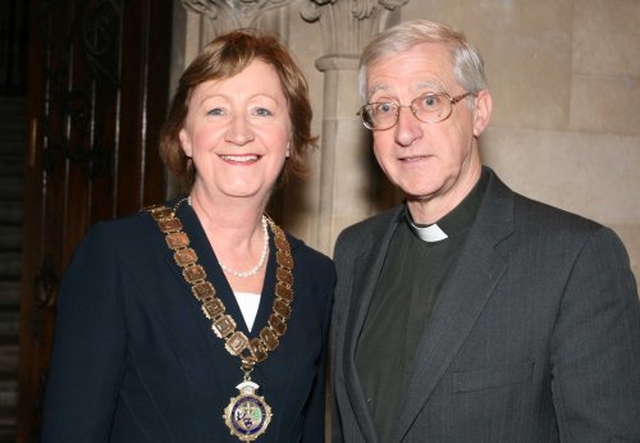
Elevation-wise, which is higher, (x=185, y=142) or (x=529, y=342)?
(x=185, y=142)

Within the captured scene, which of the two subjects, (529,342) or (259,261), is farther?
(259,261)

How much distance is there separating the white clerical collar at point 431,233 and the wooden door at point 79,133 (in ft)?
4.90

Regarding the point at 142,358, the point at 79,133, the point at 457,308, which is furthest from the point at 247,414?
the point at 79,133

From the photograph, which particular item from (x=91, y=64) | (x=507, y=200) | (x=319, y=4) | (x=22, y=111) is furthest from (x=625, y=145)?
(x=22, y=111)

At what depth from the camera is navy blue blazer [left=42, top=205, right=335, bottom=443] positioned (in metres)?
2.09

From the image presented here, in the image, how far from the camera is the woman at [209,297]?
82.8 inches

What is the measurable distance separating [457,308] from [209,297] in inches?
22.1

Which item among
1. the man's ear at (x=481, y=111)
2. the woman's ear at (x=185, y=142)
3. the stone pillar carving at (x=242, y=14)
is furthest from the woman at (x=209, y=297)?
the stone pillar carving at (x=242, y=14)

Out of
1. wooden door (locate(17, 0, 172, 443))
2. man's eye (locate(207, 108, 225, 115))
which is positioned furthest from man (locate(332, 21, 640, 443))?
wooden door (locate(17, 0, 172, 443))

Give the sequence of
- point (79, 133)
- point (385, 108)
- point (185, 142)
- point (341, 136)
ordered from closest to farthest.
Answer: point (385, 108) < point (185, 142) < point (341, 136) < point (79, 133)

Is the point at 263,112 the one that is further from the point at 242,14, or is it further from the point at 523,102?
the point at 523,102

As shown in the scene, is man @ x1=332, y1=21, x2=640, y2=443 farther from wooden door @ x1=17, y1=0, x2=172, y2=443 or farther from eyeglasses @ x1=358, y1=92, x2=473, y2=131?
wooden door @ x1=17, y1=0, x2=172, y2=443

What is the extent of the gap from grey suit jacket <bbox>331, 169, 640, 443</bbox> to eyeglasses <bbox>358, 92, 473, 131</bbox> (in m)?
0.23

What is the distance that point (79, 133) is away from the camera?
411 cm
